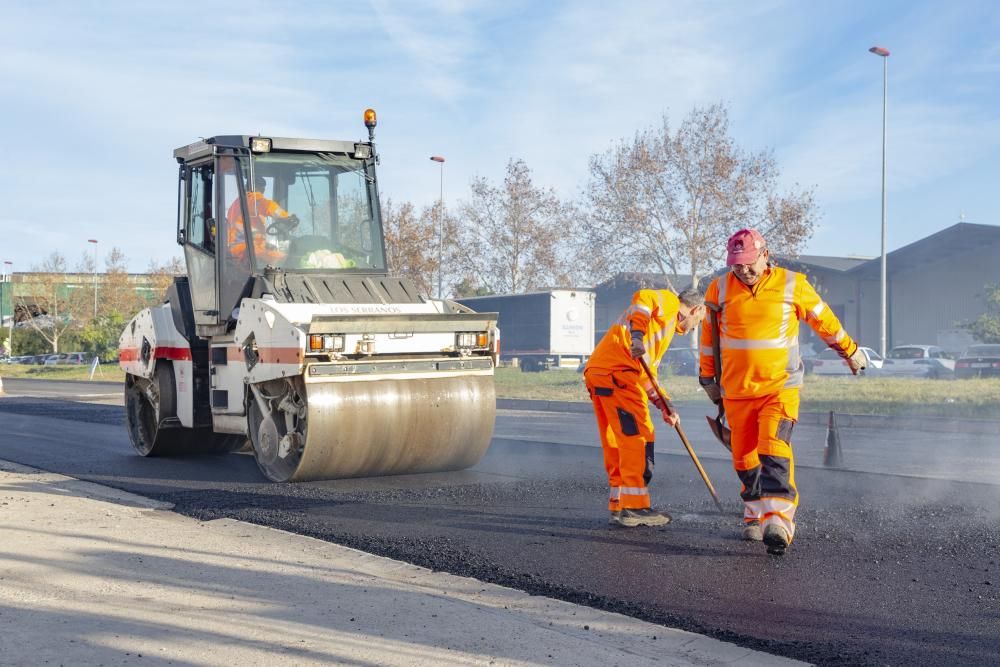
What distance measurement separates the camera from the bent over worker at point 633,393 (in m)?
6.48

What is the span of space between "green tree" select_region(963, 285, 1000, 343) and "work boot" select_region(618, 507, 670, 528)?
28.0 meters

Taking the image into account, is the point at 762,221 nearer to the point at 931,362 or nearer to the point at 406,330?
the point at 931,362

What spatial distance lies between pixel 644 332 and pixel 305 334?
8.61ft

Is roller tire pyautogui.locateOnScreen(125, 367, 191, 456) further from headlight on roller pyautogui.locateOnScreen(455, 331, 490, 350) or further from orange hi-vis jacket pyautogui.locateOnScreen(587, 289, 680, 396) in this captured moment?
orange hi-vis jacket pyautogui.locateOnScreen(587, 289, 680, 396)

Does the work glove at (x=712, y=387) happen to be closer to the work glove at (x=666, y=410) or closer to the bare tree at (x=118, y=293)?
the work glove at (x=666, y=410)

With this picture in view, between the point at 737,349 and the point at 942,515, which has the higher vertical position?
the point at 737,349

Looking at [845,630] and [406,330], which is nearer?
[845,630]

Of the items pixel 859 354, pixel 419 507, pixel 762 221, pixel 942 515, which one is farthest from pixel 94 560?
pixel 762 221

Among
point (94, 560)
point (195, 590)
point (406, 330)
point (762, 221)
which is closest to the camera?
point (195, 590)

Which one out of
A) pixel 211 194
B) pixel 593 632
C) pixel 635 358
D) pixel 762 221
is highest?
pixel 762 221

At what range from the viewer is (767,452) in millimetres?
5613

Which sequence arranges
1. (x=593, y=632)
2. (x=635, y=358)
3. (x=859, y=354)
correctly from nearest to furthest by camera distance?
1. (x=593, y=632)
2. (x=859, y=354)
3. (x=635, y=358)

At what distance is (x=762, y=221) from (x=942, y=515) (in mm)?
21467

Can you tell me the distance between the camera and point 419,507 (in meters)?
7.37
